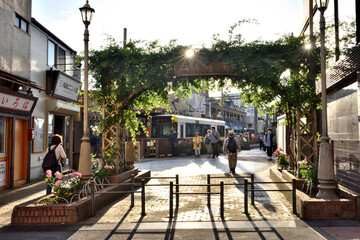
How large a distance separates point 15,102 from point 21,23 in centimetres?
311

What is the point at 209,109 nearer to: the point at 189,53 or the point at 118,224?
the point at 189,53

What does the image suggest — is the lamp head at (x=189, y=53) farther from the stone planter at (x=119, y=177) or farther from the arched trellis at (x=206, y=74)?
the stone planter at (x=119, y=177)

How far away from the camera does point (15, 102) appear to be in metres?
11.3

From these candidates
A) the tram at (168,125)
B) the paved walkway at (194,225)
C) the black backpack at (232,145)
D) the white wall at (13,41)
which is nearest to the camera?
the paved walkway at (194,225)

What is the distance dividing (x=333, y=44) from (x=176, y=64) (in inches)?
168

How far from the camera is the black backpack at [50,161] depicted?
8.97 meters

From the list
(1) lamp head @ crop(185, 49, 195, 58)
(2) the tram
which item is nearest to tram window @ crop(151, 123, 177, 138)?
(2) the tram

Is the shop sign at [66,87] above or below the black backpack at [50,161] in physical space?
above

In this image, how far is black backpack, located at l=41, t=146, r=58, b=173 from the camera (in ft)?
29.4

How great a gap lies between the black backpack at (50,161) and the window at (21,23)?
18.3 feet

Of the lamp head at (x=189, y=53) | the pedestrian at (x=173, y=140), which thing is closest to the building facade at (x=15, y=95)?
the lamp head at (x=189, y=53)

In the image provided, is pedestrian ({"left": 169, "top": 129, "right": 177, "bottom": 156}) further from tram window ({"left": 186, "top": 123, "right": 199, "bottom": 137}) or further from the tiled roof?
the tiled roof

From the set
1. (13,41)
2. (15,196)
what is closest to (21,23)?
(13,41)

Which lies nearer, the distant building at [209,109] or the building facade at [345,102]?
the building facade at [345,102]
